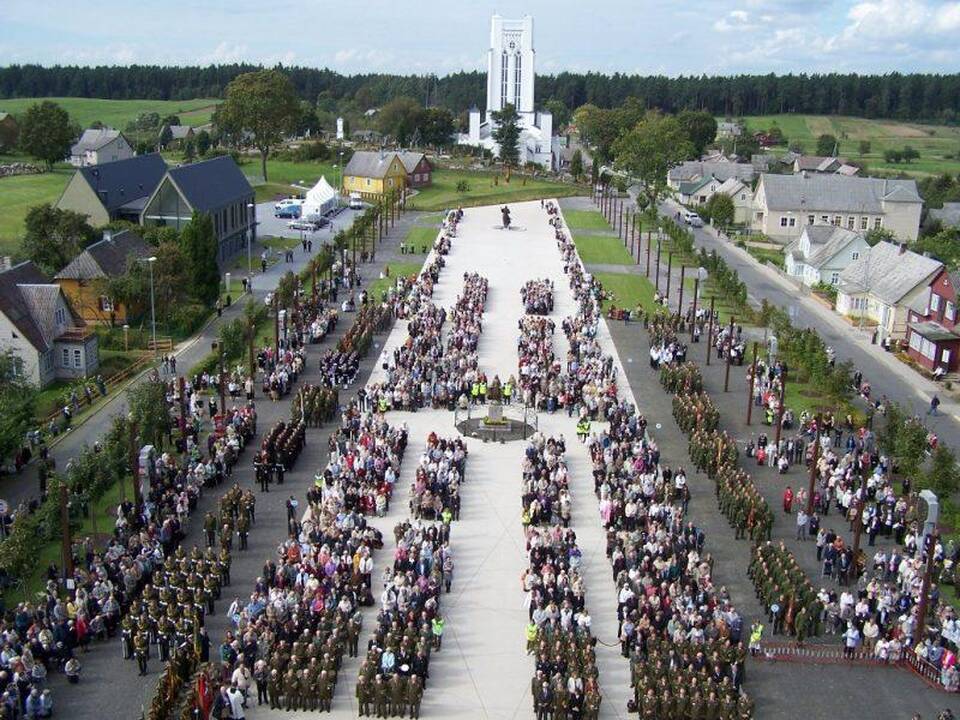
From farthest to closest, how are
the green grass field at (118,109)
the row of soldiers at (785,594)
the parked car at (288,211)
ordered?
1. the green grass field at (118,109)
2. the parked car at (288,211)
3. the row of soldiers at (785,594)

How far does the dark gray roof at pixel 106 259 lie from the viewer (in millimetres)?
46219

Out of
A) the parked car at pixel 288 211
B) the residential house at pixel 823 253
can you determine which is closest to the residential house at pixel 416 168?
the parked car at pixel 288 211

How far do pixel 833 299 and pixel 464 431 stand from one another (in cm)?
3205

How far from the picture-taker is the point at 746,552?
26281 mm

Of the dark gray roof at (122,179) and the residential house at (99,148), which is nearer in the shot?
the dark gray roof at (122,179)

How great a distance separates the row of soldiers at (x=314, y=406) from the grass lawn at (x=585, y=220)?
50514 millimetres

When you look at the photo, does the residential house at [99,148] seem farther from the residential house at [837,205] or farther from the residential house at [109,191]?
the residential house at [837,205]

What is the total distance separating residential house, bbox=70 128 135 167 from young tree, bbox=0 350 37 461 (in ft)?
267

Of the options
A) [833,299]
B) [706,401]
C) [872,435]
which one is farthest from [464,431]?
[833,299]

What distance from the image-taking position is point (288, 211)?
82062mm

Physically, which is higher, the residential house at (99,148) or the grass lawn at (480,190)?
the residential house at (99,148)

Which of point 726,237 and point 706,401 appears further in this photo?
point 726,237

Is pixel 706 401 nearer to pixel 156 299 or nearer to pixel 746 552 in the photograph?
pixel 746 552

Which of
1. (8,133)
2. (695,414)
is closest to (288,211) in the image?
(8,133)
